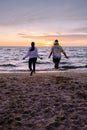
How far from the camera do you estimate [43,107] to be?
22.1 feet

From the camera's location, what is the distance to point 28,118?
6051 mm

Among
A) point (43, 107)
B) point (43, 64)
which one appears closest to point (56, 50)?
Result: point (43, 107)

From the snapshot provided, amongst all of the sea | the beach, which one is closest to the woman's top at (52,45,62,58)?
the beach

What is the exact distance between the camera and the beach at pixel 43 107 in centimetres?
569

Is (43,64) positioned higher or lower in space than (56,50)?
lower

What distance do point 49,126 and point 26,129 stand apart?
0.49 m

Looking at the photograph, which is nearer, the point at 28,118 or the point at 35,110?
the point at 28,118

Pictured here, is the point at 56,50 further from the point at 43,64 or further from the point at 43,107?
the point at 43,64

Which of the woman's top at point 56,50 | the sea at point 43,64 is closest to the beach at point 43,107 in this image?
the woman's top at point 56,50

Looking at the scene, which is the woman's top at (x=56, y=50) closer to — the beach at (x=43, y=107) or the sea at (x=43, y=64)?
the beach at (x=43, y=107)

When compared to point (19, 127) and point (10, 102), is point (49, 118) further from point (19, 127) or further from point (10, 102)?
point (10, 102)

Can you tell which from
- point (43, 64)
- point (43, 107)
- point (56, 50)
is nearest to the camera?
point (43, 107)

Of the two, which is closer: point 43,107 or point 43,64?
point 43,107

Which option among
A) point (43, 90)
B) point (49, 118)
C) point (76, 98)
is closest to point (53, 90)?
point (43, 90)
